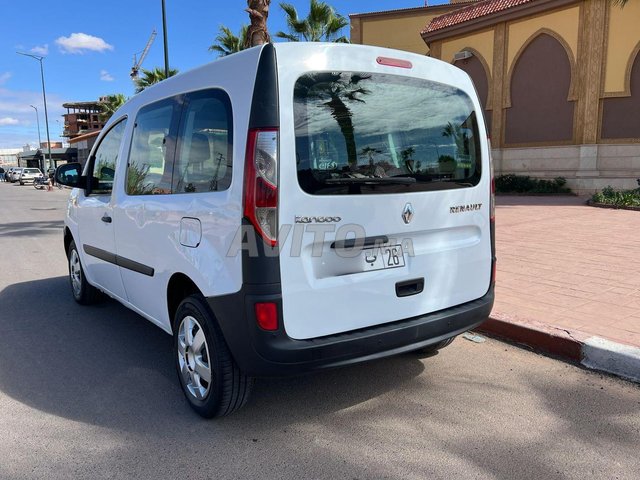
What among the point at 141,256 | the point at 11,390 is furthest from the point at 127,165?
the point at 11,390

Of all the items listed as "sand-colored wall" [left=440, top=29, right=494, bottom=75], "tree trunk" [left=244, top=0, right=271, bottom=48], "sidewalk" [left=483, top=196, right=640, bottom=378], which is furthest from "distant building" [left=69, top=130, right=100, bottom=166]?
"sidewalk" [left=483, top=196, right=640, bottom=378]

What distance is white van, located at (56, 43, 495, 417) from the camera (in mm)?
2650

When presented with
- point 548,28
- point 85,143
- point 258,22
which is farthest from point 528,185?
point 85,143

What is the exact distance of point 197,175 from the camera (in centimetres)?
313

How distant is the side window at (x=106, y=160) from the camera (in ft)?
14.3

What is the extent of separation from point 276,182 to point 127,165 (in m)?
1.96

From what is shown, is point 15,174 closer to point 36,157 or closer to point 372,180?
point 36,157

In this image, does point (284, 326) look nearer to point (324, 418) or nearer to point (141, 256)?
point (324, 418)

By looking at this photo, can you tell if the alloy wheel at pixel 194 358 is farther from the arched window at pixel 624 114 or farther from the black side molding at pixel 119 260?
the arched window at pixel 624 114

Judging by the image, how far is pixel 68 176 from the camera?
4.86 meters

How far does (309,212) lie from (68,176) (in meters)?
3.20

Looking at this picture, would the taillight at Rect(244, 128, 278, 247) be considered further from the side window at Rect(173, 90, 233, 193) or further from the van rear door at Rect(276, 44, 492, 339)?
the side window at Rect(173, 90, 233, 193)

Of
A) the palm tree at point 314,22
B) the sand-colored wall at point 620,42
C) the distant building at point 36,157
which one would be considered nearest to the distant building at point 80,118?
the distant building at point 36,157

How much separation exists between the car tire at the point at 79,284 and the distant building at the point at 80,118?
118 meters
